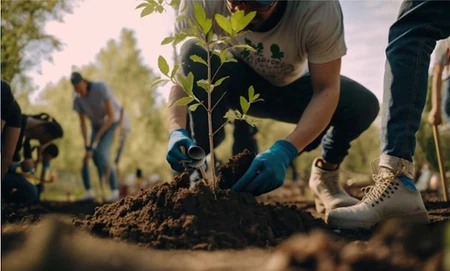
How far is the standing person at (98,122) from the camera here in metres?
6.34

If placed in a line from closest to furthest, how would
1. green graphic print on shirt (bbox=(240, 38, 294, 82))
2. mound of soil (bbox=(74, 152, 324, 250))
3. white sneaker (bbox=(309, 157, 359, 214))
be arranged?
mound of soil (bbox=(74, 152, 324, 250)) < green graphic print on shirt (bbox=(240, 38, 294, 82)) < white sneaker (bbox=(309, 157, 359, 214))

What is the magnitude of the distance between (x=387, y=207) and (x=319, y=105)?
0.55 meters

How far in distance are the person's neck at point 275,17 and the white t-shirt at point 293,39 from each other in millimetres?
15

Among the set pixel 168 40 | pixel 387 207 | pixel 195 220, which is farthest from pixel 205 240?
pixel 387 207

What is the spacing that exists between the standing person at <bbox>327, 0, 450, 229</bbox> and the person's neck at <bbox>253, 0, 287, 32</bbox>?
59cm

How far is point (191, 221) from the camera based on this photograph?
1542 mm

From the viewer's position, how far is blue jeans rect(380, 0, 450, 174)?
1.89 meters

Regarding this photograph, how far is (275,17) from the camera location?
2398 mm

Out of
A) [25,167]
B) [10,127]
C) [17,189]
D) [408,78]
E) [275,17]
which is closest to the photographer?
[408,78]

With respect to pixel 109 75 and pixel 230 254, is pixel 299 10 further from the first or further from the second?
pixel 109 75

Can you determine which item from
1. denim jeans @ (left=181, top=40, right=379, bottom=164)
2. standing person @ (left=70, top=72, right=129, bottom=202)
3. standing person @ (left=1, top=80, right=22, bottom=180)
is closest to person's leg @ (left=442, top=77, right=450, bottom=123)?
denim jeans @ (left=181, top=40, right=379, bottom=164)

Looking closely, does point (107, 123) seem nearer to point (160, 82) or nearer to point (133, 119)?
point (160, 82)

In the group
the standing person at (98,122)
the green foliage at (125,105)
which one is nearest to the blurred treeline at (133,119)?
the green foliage at (125,105)

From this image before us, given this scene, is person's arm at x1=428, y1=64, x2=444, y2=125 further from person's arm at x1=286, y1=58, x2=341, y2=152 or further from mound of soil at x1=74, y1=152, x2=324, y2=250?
mound of soil at x1=74, y1=152, x2=324, y2=250
